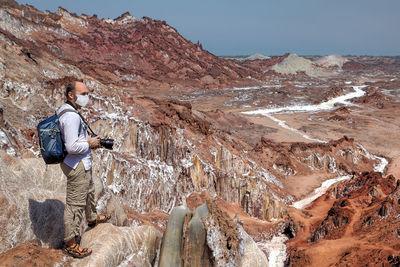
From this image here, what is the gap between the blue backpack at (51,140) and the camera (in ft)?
11.4

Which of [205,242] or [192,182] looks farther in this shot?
[192,182]

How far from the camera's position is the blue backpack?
11.4 ft

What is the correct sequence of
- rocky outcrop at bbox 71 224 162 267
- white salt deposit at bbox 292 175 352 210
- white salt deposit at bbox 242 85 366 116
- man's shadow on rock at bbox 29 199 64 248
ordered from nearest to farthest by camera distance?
rocky outcrop at bbox 71 224 162 267 → man's shadow on rock at bbox 29 199 64 248 → white salt deposit at bbox 292 175 352 210 → white salt deposit at bbox 242 85 366 116

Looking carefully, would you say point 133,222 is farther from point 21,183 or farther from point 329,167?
point 329,167

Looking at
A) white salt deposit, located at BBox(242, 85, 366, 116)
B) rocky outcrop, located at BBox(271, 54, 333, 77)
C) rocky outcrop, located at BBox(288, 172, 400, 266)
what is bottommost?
rocky outcrop, located at BBox(288, 172, 400, 266)

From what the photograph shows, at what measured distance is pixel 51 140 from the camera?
3.51m

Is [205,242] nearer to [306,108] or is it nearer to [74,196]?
[74,196]

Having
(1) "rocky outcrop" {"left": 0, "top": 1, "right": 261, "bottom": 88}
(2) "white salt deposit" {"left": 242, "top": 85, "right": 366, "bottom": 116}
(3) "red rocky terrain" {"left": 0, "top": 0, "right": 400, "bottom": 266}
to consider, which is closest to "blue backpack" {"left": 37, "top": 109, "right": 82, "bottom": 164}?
(3) "red rocky terrain" {"left": 0, "top": 0, "right": 400, "bottom": 266}

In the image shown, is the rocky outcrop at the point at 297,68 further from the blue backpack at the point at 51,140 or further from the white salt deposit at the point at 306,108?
the blue backpack at the point at 51,140

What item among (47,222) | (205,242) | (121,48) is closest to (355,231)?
(205,242)

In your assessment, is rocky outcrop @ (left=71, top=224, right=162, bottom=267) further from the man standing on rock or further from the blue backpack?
the blue backpack

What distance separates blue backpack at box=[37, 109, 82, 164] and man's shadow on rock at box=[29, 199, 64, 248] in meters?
1.30

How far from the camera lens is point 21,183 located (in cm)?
454

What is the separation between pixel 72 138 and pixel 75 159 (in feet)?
1.03
